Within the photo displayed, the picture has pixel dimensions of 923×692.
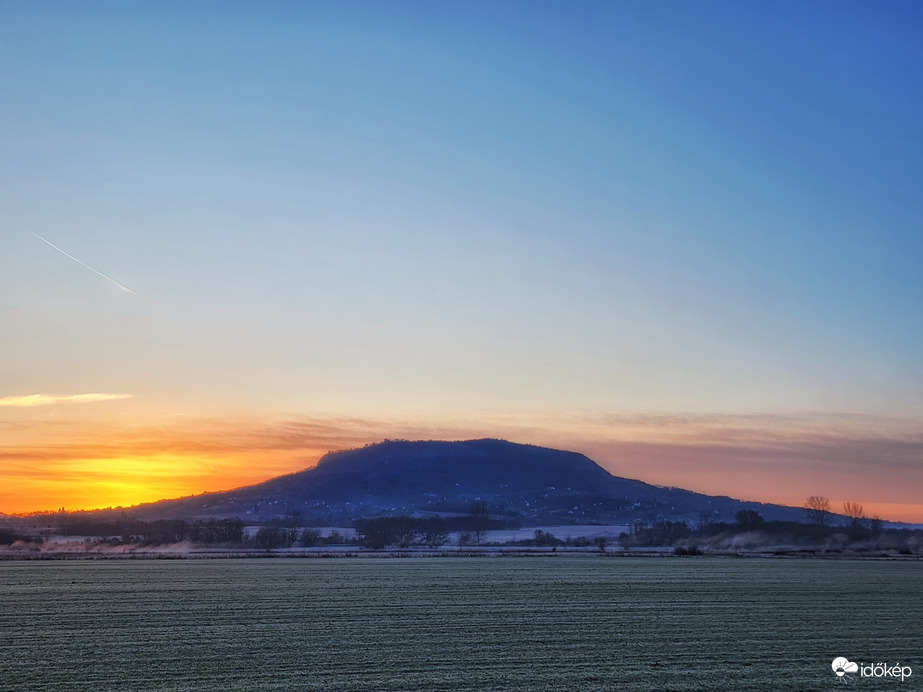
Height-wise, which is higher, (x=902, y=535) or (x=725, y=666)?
(x=725, y=666)

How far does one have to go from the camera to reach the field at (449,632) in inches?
851

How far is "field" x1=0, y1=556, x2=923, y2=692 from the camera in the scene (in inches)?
851

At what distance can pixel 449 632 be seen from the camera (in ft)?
95.0

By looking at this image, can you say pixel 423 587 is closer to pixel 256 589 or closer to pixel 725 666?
pixel 256 589

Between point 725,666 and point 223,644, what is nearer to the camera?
point 725,666

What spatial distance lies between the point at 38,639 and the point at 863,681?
86.1ft

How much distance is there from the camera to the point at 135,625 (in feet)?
102

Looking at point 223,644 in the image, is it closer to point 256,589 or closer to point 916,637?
point 256,589

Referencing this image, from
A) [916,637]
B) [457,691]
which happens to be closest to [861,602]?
[916,637]

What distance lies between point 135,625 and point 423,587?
1973cm

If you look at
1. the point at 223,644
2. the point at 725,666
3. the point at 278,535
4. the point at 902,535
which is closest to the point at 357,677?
the point at 223,644

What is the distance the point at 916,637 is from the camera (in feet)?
95.5

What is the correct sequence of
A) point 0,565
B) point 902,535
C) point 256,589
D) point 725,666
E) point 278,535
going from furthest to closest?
point 278,535 < point 902,535 < point 0,565 < point 256,589 < point 725,666

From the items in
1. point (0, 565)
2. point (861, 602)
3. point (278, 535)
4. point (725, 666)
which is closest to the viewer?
point (725, 666)
